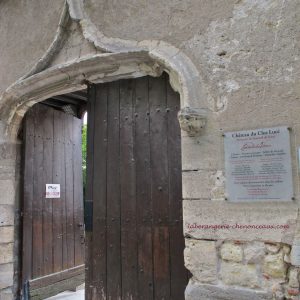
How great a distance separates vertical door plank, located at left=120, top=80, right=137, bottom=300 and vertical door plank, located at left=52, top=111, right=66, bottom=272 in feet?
5.01

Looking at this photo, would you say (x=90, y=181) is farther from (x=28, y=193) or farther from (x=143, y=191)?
(x=28, y=193)

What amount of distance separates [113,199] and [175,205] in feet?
1.89

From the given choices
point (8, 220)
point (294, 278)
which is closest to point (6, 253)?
point (8, 220)

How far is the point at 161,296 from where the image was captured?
9.87ft

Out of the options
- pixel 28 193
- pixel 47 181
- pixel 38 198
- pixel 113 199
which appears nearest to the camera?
pixel 113 199

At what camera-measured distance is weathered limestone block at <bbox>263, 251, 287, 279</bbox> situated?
2.38 m

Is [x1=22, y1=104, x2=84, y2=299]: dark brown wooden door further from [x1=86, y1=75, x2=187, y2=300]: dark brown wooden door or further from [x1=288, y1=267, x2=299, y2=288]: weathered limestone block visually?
[x1=288, y1=267, x2=299, y2=288]: weathered limestone block

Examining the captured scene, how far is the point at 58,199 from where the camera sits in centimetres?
459

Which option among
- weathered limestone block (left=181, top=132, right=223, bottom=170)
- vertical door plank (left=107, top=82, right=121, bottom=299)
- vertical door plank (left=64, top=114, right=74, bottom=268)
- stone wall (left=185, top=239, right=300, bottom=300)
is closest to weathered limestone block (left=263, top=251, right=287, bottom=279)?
stone wall (left=185, top=239, right=300, bottom=300)

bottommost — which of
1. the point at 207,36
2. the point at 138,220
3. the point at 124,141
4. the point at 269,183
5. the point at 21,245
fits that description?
the point at 21,245

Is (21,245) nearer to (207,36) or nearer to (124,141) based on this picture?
(124,141)

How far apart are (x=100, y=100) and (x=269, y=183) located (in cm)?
172

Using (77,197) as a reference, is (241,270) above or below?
below

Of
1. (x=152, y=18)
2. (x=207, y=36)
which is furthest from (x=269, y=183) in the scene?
(x=152, y=18)
